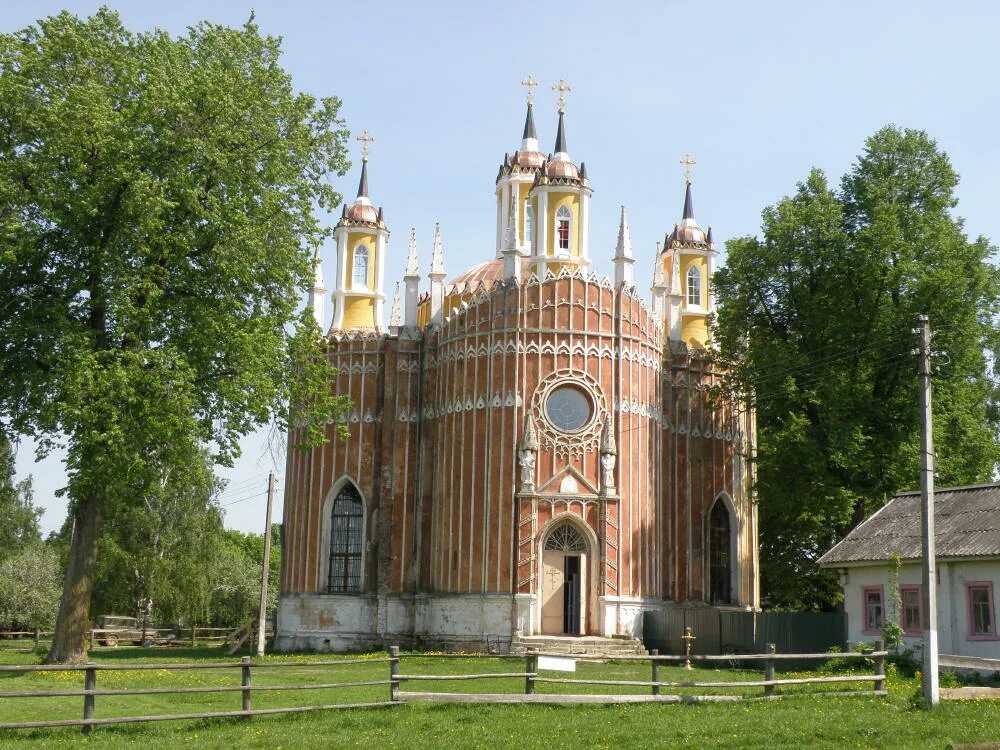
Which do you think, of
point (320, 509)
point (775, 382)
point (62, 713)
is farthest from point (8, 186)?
point (775, 382)

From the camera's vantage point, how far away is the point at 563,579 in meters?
36.5

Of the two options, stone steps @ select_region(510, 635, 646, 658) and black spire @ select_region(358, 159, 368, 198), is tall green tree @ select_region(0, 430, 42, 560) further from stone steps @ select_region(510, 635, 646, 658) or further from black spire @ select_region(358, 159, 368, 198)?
stone steps @ select_region(510, 635, 646, 658)

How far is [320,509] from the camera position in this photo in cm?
4131

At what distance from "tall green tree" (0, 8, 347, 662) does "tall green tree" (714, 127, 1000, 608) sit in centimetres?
1640

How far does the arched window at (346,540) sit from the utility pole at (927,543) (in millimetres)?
23722

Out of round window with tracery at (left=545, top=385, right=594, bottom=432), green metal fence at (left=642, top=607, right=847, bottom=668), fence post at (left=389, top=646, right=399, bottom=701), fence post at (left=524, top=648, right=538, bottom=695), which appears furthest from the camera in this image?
round window with tracery at (left=545, top=385, right=594, bottom=432)

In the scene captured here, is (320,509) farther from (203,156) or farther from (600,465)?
(203,156)

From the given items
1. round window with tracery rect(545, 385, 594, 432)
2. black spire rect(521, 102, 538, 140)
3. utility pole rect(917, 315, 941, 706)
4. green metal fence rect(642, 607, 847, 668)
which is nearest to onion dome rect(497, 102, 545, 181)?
black spire rect(521, 102, 538, 140)

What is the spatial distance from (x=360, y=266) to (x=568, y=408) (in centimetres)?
1219

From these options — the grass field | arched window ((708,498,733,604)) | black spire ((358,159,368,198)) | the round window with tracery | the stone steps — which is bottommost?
the grass field

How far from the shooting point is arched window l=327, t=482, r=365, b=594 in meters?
40.8

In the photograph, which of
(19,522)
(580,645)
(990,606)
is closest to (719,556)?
(580,645)

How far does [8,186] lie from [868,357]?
79.8ft

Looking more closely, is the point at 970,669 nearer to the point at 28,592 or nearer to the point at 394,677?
the point at 394,677
